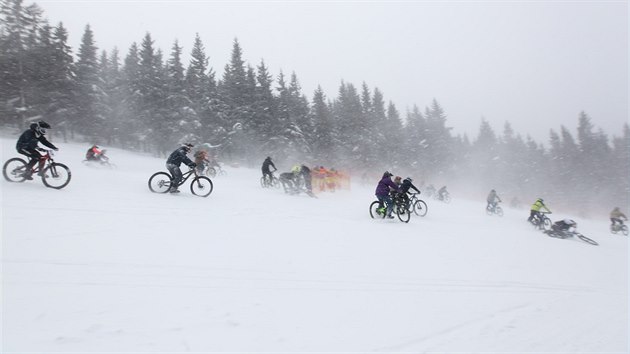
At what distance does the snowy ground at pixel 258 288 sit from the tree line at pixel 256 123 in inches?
1198

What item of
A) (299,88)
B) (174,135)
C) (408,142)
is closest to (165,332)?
(174,135)

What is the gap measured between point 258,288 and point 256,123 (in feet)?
120

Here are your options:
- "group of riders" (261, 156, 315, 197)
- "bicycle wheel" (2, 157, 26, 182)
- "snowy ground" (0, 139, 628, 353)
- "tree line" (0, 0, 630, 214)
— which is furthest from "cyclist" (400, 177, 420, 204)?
"tree line" (0, 0, 630, 214)

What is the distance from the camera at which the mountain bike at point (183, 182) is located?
1140 centimetres

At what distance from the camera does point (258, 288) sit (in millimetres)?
5086

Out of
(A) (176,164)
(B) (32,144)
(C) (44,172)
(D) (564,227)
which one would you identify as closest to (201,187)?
(A) (176,164)

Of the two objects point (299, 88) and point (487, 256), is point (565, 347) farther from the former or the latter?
point (299, 88)

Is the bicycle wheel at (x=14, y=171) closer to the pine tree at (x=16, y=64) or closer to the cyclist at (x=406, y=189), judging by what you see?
the cyclist at (x=406, y=189)

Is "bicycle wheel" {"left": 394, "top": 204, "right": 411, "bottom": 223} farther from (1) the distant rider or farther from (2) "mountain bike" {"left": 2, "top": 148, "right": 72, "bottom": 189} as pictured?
(1) the distant rider

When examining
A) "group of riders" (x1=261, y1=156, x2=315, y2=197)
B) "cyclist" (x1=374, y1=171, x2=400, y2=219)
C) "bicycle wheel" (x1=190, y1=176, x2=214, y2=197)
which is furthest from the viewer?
"group of riders" (x1=261, y1=156, x2=315, y2=197)

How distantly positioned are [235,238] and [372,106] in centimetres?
5322

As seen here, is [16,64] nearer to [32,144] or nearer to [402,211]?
[32,144]

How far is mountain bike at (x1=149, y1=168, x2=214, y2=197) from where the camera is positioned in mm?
11398

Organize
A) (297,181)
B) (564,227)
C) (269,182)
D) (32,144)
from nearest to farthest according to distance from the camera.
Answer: (32,144) → (564,227) → (297,181) → (269,182)
